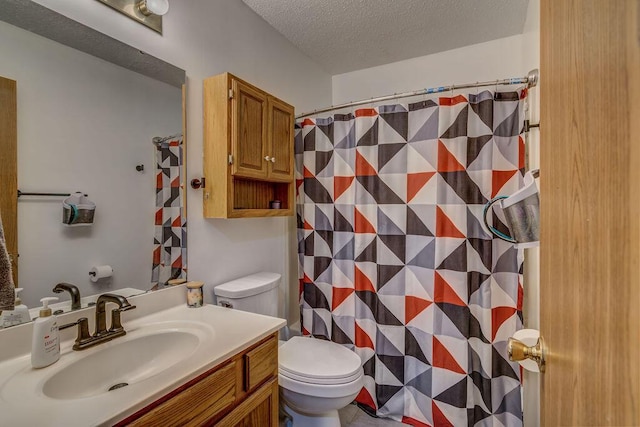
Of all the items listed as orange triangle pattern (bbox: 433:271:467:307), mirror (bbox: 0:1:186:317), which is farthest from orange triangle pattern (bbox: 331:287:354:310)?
mirror (bbox: 0:1:186:317)

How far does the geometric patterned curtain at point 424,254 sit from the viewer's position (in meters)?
1.56

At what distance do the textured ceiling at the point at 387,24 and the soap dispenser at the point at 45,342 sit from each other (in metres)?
1.84

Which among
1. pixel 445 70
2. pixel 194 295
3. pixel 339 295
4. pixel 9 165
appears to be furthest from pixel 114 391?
pixel 445 70

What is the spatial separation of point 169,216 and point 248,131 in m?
0.58

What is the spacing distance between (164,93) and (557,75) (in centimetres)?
145

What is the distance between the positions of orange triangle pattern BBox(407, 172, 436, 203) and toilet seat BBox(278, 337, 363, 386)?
0.92 meters

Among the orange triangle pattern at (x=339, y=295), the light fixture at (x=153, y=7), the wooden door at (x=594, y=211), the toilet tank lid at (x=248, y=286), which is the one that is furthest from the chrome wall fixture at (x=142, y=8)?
the orange triangle pattern at (x=339, y=295)

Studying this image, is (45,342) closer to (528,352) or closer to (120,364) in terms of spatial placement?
(120,364)

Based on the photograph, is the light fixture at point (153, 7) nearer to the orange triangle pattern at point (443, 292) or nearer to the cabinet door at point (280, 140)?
the cabinet door at point (280, 140)

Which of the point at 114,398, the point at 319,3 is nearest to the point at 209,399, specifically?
the point at 114,398

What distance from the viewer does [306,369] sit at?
143cm

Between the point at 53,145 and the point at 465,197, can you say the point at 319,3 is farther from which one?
the point at 53,145

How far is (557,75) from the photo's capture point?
1.78ft

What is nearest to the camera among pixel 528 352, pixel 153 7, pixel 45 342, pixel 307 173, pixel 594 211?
pixel 594 211
